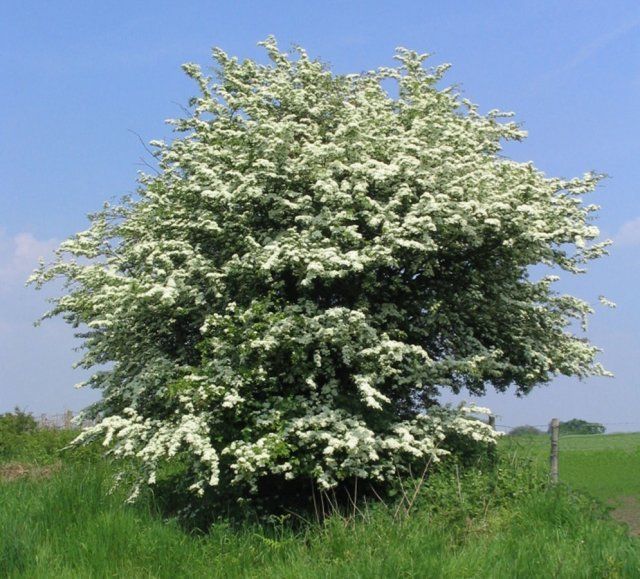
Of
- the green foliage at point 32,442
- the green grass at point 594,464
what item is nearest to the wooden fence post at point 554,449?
the green grass at point 594,464

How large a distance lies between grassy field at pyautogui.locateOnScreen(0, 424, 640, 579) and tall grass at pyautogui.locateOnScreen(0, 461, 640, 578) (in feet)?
0.06

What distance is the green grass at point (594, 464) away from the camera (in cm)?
1599

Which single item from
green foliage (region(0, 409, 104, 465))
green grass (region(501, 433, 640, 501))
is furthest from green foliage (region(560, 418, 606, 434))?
green foliage (region(0, 409, 104, 465))

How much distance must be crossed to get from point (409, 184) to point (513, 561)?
7101mm

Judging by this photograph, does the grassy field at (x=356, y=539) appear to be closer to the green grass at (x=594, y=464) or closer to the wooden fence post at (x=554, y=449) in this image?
the wooden fence post at (x=554, y=449)

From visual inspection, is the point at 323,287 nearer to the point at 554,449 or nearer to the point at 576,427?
the point at 554,449

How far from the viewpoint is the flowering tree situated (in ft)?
44.3

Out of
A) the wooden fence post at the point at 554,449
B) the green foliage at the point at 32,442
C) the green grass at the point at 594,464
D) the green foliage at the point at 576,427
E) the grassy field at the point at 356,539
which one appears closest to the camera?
the grassy field at the point at 356,539

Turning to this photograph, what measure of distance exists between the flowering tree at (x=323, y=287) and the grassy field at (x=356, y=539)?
92cm

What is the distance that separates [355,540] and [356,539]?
0.06 m

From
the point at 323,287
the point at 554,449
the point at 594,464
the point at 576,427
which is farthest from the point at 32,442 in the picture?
the point at 576,427

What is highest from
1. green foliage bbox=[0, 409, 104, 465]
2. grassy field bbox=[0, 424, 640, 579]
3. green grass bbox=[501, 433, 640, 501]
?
green foliage bbox=[0, 409, 104, 465]

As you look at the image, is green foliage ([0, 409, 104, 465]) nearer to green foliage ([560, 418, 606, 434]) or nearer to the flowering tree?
the flowering tree

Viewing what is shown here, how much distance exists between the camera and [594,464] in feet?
86.6
